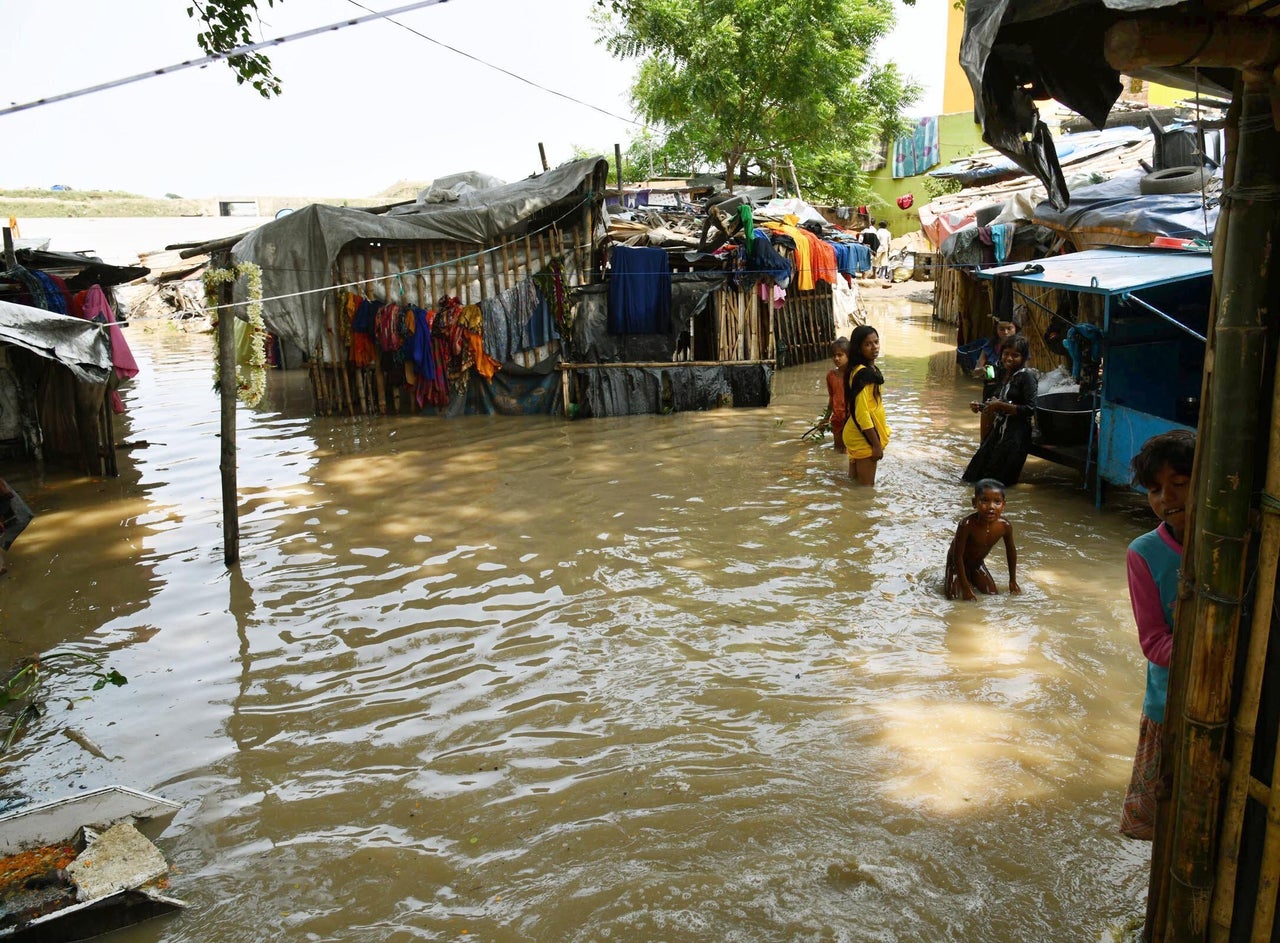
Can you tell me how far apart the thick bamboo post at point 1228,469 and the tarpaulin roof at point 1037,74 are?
0.59 meters

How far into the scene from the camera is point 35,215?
31766mm

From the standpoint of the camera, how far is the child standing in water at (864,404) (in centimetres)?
806

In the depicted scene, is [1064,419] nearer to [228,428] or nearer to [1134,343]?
[1134,343]

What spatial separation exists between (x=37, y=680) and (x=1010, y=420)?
7.56m

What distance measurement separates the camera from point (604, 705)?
4.96 meters

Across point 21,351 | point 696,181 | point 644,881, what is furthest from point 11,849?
point 696,181

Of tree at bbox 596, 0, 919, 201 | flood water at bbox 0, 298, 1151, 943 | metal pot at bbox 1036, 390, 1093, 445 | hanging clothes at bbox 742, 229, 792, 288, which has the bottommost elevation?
flood water at bbox 0, 298, 1151, 943

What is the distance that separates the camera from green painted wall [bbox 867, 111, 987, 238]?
3561cm

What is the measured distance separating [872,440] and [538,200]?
629cm

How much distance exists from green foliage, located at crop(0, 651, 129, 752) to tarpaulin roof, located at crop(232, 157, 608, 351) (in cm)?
736

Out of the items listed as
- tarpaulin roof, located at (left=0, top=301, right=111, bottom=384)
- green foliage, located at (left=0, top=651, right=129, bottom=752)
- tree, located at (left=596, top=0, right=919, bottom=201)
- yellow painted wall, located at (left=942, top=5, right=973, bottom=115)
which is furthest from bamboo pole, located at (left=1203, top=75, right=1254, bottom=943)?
yellow painted wall, located at (left=942, top=5, right=973, bottom=115)

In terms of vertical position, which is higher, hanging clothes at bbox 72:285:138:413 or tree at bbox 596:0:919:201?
tree at bbox 596:0:919:201

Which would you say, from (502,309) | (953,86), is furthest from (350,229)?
(953,86)

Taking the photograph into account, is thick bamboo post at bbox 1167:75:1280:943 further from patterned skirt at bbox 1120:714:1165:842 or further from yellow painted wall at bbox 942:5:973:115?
yellow painted wall at bbox 942:5:973:115
